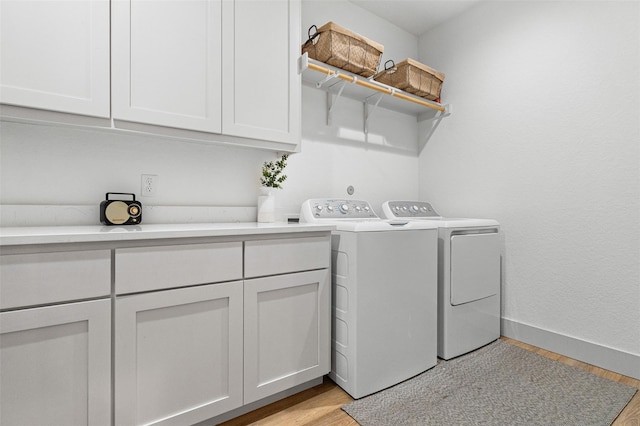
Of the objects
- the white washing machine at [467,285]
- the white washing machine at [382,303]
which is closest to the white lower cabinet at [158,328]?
the white washing machine at [382,303]

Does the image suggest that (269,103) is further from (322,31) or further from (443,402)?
(443,402)

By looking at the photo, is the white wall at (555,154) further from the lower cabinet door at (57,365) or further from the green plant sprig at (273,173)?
the lower cabinet door at (57,365)

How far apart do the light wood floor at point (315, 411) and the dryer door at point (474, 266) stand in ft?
2.67

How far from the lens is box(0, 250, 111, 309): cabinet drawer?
934mm

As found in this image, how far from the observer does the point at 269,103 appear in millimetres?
1703

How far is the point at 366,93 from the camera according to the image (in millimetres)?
2424

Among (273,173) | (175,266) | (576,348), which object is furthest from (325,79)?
(576,348)

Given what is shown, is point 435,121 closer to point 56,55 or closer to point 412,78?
point 412,78

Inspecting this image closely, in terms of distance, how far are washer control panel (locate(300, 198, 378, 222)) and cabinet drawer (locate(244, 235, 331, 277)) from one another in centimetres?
39

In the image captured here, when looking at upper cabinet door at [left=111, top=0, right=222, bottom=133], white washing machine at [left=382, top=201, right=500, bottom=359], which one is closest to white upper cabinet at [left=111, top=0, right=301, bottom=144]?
upper cabinet door at [left=111, top=0, right=222, bottom=133]

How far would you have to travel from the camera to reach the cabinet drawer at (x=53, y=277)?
0.93 metres

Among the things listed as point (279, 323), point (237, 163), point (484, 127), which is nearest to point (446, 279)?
point (279, 323)

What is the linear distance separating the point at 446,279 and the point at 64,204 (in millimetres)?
2062

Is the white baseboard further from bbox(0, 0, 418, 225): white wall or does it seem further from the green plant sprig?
the green plant sprig
